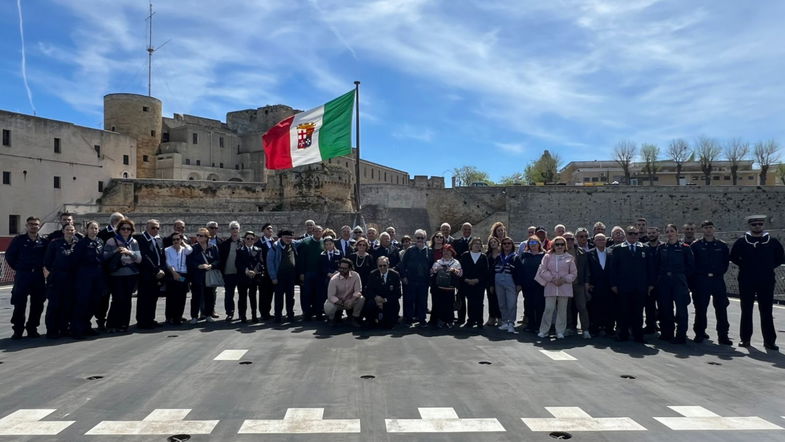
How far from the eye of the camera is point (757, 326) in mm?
9453

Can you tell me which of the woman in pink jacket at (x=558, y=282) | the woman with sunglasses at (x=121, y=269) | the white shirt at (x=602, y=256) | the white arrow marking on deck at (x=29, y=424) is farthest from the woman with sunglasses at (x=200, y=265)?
the white shirt at (x=602, y=256)

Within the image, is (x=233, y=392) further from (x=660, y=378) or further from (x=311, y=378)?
(x=660, y=378)

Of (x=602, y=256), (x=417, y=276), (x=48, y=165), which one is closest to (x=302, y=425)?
(x=417, y=276)

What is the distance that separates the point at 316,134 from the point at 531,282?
980cm

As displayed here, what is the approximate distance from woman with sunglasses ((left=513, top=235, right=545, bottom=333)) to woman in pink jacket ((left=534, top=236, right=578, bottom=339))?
0.36 metres

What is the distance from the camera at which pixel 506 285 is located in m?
9.14

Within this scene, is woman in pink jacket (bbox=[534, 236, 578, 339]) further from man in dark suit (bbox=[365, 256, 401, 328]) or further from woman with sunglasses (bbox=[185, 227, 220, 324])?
woman with sunglasses (bbox=[185, 227, 220, 324])

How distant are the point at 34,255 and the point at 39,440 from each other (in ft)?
16.9

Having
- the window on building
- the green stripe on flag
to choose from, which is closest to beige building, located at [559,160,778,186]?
the green stripe on flag

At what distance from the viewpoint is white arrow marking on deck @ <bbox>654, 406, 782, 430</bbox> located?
→ 4438 millimetres

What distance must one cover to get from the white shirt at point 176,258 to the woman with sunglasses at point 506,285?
221 inches

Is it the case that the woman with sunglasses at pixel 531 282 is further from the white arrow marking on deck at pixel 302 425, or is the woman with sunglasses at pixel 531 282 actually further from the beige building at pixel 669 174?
the beige building at pixel 669 174

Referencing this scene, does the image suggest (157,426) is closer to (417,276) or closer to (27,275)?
(27,275)

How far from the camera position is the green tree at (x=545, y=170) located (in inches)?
3001
